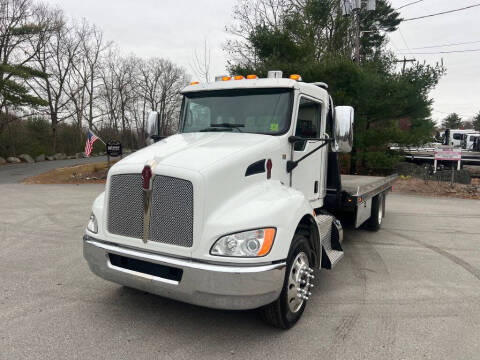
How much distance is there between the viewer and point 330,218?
4656 mm

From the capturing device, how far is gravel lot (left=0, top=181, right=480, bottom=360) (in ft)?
9.99

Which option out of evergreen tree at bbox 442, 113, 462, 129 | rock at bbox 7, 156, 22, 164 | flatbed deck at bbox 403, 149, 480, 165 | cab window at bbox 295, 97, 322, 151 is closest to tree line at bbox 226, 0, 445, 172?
flatbed deck at bbox 403, 149, 480, 165

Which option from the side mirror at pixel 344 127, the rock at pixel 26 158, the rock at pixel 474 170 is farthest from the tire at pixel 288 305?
the rock at pixel 26 158

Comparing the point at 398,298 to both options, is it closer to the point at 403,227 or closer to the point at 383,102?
the point at 403,227

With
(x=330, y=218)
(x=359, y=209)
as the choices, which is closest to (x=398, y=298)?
(x=330, y=218)

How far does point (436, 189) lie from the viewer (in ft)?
46.6

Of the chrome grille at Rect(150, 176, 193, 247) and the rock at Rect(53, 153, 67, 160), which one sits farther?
the rock at Rect(53, 153, 67, 160)

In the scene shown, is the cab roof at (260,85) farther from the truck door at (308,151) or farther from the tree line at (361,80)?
the tree line at (361,80)

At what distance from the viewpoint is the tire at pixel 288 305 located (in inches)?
127

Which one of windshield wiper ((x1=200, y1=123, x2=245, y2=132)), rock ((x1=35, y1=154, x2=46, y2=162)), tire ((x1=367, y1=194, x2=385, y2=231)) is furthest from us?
rock ((x1=35, y1=154, x2=46, y2=162))

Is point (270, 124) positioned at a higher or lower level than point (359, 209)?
higher

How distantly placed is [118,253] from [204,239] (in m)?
0.88

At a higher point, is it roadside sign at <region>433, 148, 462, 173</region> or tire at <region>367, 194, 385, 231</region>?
roadside sign at <region>433, 148, 462, 173</region>

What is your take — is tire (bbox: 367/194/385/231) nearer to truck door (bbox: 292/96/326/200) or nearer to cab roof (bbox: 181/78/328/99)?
truck door (bbox: 292/96/326/200)
